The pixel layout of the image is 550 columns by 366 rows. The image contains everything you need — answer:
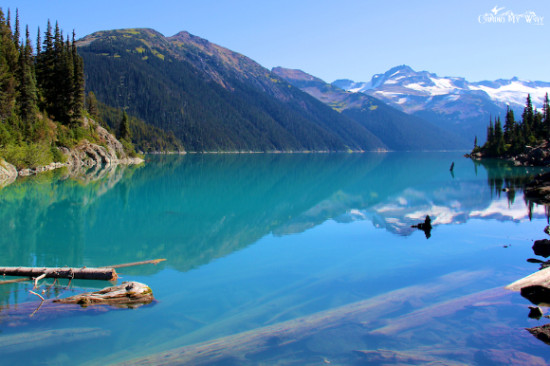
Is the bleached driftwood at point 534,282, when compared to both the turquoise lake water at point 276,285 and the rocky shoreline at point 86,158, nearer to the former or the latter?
the turquoise lake water at point 276,285

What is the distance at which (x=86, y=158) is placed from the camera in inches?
2997

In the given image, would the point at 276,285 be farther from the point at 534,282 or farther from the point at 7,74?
the point at 7,74

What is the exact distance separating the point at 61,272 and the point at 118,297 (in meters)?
2.85

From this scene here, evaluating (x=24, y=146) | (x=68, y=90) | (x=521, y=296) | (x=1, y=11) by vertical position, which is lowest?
(x=521, y=296)

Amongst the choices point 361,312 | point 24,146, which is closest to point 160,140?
point 24,146

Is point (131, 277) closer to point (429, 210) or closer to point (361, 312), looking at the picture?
point (361, 312)

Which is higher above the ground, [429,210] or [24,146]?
[24,146]

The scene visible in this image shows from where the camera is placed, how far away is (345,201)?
40625 mm

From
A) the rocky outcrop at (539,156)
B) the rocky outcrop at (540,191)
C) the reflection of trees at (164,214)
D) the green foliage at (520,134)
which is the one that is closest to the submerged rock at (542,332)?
the reflection of trees at (164,214)

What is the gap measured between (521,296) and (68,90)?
75.2 m

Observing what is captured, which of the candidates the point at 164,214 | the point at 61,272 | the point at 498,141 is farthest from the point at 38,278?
the point at 498,141

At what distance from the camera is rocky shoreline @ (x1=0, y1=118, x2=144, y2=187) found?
155 feet

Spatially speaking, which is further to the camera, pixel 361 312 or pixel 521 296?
pixel 521 296

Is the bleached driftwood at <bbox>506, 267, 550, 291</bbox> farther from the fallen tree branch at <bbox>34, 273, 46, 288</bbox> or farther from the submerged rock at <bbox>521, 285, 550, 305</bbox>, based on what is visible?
the fallen tree branch at <bbox>34, 273, 46, 288</bbox>
